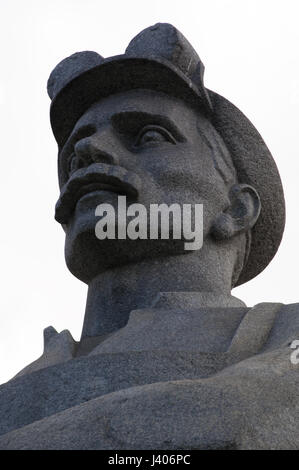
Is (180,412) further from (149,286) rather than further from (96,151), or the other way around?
(96,151)

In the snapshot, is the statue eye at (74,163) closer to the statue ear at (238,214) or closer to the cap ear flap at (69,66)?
the cap ear flap at (69,66)

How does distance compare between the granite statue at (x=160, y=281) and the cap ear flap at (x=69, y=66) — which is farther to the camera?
the cap ear flap at (x=69, y=66)

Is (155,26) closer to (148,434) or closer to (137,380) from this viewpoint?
(137,380)

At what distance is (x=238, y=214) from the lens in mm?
7516

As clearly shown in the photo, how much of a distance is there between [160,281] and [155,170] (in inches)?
32.5

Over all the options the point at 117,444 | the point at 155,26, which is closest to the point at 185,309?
the point at 117,444

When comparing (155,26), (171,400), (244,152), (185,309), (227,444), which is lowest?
(227,444)

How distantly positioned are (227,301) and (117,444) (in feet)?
9.96

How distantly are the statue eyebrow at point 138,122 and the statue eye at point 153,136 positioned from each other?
0.14ft

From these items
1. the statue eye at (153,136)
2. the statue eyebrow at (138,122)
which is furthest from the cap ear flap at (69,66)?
the statue eye at (153,136)

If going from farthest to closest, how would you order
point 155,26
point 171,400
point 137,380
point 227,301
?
1. point 155,26
2. point 227,301
3. point 137,380
4. point 171,400

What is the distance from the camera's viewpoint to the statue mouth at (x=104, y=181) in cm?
689

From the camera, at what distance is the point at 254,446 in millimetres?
3727

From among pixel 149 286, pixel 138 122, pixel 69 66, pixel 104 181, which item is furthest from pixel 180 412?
pixel 69 66
